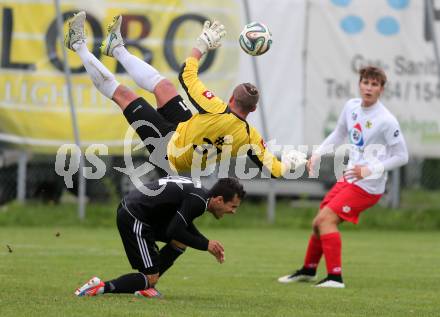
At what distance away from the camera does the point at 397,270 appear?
1123 cm

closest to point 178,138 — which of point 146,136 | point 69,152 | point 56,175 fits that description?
point 146,136

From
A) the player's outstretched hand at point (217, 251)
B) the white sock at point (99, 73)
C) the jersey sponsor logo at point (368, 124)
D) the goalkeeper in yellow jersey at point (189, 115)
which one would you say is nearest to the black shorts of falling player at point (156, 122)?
the goalkeeper in yellow jersey at point (189, 115)

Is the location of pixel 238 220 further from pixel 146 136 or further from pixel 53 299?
pixel 53 299

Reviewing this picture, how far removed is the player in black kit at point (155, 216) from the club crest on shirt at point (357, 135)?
241cm

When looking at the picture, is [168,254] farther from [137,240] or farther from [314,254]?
[314,254]

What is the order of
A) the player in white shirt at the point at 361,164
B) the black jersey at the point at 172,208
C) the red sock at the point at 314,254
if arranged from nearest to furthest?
the black jersey at the point at 172,208 → the player in white shirt at the point at 361,164 → the red sock at the point at 314,254

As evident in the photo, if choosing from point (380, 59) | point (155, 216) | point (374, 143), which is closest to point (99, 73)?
point (155, 216)

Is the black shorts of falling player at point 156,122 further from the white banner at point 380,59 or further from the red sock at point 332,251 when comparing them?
the white banner at point 380,59

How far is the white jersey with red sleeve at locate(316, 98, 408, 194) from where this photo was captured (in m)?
10.0

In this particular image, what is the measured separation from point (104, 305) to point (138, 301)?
18.2 inches

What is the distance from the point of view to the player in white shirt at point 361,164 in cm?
1001

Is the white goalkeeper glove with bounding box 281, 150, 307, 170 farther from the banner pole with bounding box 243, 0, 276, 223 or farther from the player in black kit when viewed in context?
the banner pole with bounding box 243, 0, 276, 223

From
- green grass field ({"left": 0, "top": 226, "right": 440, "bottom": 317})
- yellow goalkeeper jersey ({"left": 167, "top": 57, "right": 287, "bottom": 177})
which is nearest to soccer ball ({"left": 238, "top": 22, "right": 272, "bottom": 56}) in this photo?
yellow goalkeeper jersey ({"left": 167, "top": 57, "right": 287, "bottom": 177})

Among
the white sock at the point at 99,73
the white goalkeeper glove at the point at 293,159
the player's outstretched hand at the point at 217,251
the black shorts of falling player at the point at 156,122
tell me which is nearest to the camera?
the player's outstretched hand at the point at 217,251
